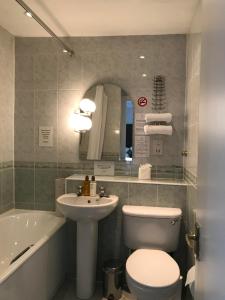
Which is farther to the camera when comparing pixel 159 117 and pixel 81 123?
pixel 81 123

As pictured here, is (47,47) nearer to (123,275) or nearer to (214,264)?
(123,275)

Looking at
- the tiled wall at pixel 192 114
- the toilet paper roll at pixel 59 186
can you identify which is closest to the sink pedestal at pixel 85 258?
the toilet paper roll at pixel 59 186

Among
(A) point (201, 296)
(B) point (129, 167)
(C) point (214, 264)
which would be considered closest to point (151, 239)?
(B) point (129, 167)

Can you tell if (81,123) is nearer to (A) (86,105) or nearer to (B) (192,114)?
(A) (86,105)

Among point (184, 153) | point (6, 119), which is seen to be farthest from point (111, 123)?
point (6, 119)

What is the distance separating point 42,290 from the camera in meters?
2.07

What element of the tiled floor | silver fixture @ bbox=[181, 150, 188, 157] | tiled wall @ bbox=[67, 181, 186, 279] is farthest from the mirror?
the tiled floor

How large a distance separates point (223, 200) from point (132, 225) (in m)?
1.69

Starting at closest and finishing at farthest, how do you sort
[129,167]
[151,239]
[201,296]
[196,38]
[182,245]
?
[201,296] < [196,38] < [151,239] < [182,245] < [129,167]

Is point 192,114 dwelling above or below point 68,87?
below

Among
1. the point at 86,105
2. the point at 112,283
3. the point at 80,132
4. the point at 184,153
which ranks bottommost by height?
the point at 112,283

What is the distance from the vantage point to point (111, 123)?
265 centimetres

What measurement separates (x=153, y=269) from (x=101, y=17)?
2.00 metres

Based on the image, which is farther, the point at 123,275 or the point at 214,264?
the point at 123,275
